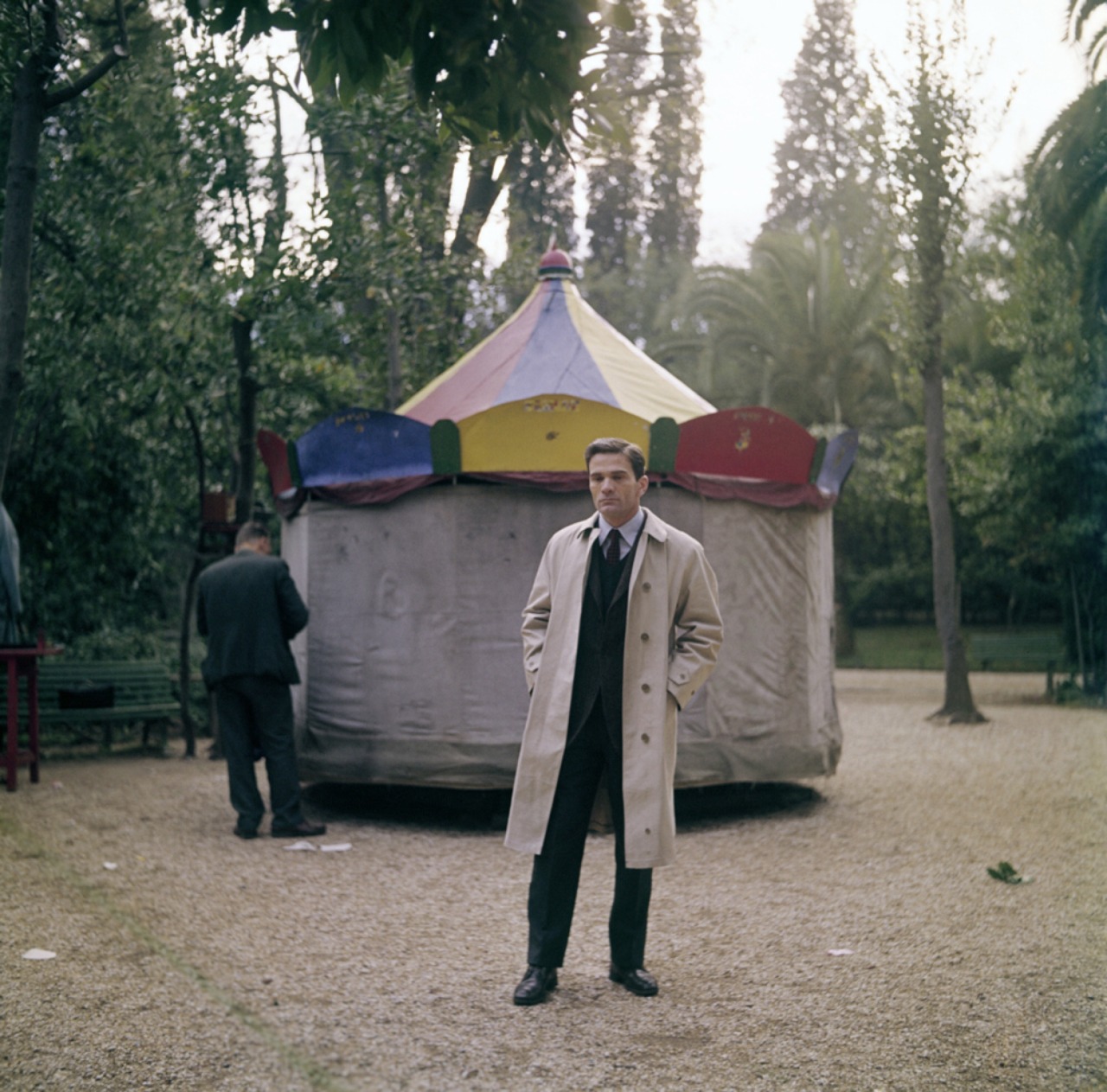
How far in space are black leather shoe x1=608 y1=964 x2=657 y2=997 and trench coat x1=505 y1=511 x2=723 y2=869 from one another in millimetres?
480

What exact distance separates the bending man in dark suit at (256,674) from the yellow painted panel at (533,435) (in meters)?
1.47

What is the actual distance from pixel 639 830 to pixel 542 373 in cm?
536

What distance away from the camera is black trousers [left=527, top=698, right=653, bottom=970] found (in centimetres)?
458

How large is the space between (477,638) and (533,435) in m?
1.38

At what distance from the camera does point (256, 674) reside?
8.00 metres

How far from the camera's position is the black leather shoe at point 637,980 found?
4676 mm

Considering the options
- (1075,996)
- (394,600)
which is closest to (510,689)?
(394,600)

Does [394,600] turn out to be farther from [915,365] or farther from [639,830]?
[915,365]

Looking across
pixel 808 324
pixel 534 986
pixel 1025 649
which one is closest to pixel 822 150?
pixel 808 324

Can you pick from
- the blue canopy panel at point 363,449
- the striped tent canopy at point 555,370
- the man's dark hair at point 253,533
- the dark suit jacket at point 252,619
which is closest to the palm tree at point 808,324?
the striped tent canopy at point 555,370

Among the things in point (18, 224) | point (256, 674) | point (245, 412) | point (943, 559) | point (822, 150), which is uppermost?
point (822, 150)

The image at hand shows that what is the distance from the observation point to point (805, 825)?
8438 mm

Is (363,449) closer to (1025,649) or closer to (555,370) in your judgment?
(555,370)

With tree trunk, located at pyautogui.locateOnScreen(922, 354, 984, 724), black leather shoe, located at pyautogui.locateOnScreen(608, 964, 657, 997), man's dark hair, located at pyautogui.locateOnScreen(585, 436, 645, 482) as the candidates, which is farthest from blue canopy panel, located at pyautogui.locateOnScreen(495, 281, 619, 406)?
tree trunk, located at pyautogui.locateOnScreen(922, 354, 984, 724)
